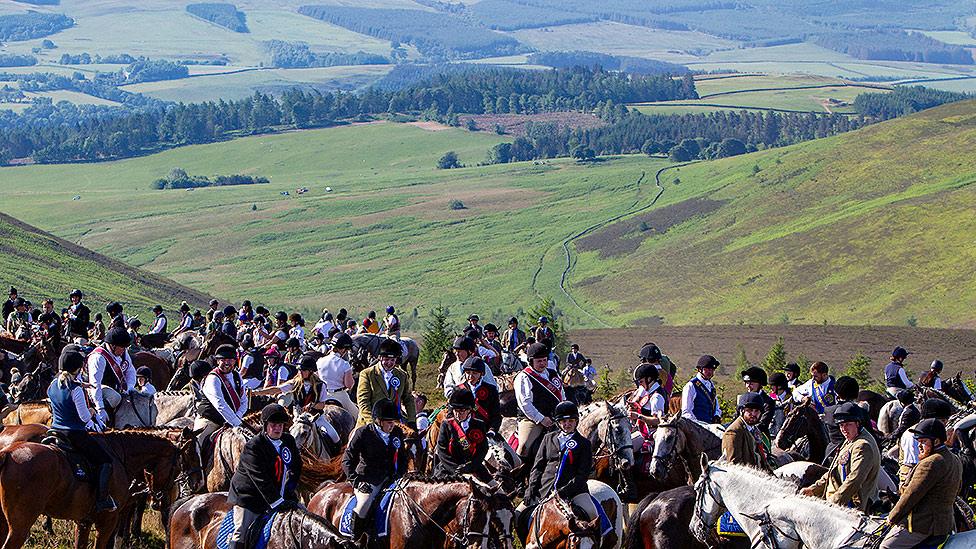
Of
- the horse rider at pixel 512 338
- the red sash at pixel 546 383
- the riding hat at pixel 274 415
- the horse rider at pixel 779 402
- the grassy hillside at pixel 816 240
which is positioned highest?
the riding hat at pixel 274 415

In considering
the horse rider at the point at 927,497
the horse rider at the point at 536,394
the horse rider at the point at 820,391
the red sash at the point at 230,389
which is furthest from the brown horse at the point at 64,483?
the horse rider at the point at 820,391

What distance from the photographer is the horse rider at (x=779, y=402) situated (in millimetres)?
19391

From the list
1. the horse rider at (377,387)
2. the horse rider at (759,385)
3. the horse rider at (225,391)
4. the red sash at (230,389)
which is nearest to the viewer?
the horse rider at (225,391)

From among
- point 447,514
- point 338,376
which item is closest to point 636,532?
point 447,514

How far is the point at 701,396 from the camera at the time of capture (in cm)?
1878

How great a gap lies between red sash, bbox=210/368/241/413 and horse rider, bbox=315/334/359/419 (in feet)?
9.45

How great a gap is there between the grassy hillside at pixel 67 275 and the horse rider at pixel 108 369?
5340 cm

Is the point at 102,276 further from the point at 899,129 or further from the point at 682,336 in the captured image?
the point at 899,129

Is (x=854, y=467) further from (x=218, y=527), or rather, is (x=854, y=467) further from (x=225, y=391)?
(x=225, y=391)

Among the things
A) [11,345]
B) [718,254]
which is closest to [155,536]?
[11,345]

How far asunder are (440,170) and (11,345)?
158 meters

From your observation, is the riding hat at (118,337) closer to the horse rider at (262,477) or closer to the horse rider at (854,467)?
the horse rider at (262,477)

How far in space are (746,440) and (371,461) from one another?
4560 millimetres

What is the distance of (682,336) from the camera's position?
7069cm
